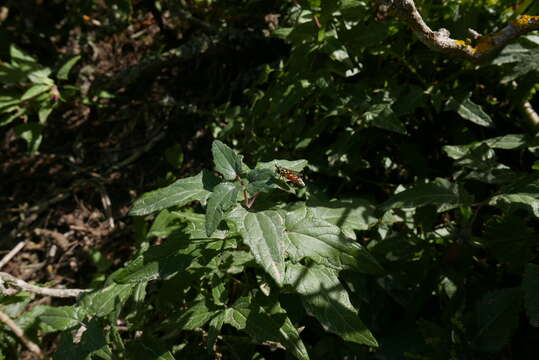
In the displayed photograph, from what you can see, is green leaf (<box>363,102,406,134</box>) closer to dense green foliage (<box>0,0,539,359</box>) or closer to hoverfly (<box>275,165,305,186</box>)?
dense green foliage (<box>0,0,539,359</box>)

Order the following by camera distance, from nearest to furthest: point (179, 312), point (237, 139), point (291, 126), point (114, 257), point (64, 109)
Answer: point (179, 312) < point (291, 126) < point (237, 139) < point (114, 257) < point (64, 109)

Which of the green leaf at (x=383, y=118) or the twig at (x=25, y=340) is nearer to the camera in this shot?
the twig at (x=25, y=340)

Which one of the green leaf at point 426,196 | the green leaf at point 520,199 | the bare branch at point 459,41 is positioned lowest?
the green leaf at point 426,196

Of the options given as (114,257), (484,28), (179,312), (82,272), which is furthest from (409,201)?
(82,272)

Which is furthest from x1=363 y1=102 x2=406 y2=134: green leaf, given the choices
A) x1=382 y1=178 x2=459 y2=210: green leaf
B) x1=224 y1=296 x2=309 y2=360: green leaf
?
x1=224 y1=296 x2=309 y2=360: green leaf

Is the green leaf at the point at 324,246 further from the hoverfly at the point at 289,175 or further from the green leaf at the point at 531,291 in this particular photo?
the green leaf at the point at 531,291

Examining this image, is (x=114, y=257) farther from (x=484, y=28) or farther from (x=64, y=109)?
(x=484, y=28)

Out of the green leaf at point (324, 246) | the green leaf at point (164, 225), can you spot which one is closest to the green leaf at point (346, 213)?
the green leaf at point (324, 246)
